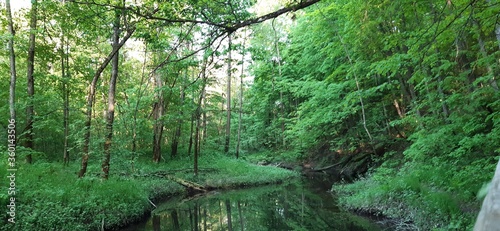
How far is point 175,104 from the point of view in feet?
58.4

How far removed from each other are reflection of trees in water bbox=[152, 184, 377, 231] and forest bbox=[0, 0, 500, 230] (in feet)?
2.46

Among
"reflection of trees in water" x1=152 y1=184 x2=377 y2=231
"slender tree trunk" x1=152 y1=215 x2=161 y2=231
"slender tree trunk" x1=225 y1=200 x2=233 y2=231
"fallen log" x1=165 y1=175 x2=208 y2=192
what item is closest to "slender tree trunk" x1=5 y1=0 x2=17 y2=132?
"slender tree trunk" x1=152 y1=215 x2=161 y2=231

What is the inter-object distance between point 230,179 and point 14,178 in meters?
9.67

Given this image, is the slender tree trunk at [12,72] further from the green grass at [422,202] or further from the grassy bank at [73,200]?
the green grass at [422,202]

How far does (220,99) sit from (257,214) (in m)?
10.5

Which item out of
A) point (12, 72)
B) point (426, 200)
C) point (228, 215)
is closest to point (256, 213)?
point (228, 215)

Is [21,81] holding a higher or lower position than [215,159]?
higher

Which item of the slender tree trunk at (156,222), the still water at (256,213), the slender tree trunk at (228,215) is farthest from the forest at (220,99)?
the slender tree trunk at (228,215)

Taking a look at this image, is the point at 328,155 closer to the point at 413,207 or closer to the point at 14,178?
the point at 413,207

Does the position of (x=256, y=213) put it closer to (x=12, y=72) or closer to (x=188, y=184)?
(x=188, y=184)

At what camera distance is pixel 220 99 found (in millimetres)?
18531

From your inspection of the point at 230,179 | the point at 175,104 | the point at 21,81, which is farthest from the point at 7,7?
the point at 230,179

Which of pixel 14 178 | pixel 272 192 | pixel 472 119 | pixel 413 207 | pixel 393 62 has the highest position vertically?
pixel 393 62

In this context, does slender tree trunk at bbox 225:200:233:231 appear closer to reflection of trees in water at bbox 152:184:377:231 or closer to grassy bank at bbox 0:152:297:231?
reflection of trees in water at bbox 152:184:377:231
